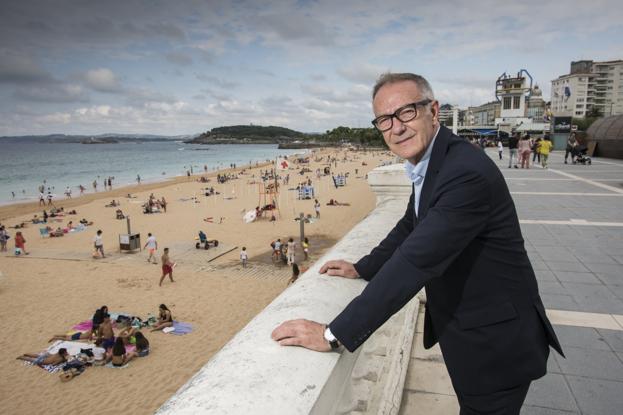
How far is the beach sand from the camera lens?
305 inches

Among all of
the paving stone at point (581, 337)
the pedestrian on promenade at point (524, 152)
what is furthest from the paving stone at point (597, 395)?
the pedestrian on promenade at point (524, 152)

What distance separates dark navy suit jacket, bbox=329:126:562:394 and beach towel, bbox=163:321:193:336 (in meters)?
9.36

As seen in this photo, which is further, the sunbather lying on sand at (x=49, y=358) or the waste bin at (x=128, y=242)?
the waste bin at (x=128, y=242)

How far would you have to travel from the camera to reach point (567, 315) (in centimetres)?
332

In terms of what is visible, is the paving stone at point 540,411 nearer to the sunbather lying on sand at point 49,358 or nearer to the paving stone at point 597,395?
the paving stone at point 597,395

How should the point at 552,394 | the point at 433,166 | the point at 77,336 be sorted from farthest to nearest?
the point at 77,336
the point at 552,394
the point at 433,166

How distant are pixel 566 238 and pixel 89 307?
11845mm

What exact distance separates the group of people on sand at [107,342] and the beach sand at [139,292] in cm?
19

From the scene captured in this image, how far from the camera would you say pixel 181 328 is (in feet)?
32.4

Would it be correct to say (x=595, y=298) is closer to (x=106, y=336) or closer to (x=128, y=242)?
(x=106, y=336)

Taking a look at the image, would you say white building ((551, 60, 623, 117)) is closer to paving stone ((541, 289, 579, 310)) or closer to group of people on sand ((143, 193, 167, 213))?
group of people on sand ((143, 193, 167, 213))

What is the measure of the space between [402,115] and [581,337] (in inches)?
101

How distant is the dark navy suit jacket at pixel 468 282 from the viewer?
119 centimetres

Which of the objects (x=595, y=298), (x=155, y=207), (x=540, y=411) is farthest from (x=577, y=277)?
(x=155, y=207)
